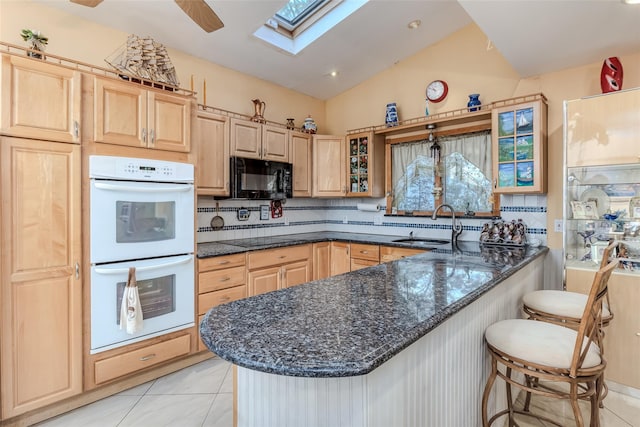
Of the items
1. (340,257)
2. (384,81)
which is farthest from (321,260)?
(384,81)

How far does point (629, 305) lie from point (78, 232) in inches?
145

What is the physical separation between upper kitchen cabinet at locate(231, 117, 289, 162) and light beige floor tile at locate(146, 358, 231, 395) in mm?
1924

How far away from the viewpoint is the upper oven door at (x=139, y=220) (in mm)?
2033

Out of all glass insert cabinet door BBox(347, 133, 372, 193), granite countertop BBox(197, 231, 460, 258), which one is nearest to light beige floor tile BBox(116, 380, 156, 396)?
granite countertop BBox(197, 231, 460, 258)

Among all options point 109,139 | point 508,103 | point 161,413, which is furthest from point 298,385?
point 508,103

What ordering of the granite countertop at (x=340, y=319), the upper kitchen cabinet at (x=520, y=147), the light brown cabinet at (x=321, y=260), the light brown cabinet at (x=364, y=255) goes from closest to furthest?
the granite countertop at (x=340, y=319) < the upper kitchen cabinet at (x=520, y=147) < the light brown cabinet at (x=364, y=255) < the light brown cabinet at (x=321, y=260)

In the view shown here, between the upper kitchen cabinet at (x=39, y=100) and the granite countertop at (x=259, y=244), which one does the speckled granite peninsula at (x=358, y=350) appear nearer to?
the granite countertop at (x=259, y=244)

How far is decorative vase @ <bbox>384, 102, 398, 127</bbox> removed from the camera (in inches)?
143

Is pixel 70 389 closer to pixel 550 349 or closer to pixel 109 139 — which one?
pixel 109 139

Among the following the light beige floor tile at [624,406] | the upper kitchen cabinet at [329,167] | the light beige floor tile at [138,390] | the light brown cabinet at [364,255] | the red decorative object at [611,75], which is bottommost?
the light beige floor tile at [624,406]

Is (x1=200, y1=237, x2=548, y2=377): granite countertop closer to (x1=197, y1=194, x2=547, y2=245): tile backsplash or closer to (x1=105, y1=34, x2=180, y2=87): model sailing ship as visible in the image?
(x1=197, y1=194, x2=547, y2=245): tile backsplash

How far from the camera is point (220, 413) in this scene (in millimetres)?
1984

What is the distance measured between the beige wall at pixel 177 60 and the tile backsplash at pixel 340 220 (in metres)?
1.10

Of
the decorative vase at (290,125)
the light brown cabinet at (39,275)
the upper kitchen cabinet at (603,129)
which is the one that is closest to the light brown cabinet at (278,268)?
the light brown cabinet at (39,275)
